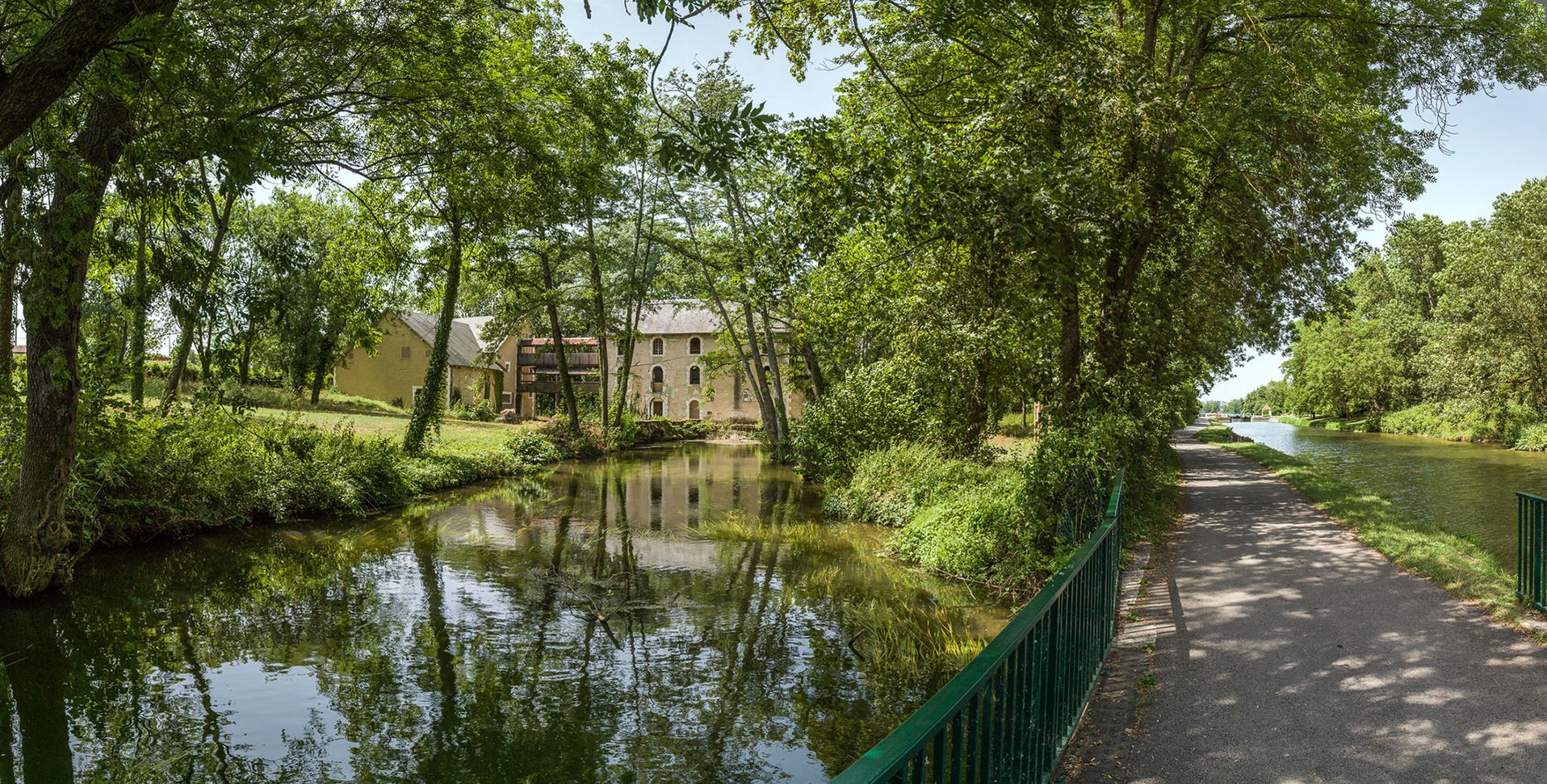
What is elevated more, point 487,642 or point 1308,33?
point 1308,33

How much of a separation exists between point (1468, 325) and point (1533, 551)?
38.9 m

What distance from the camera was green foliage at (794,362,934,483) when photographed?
56.5 feet

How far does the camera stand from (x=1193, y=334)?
18984 mm

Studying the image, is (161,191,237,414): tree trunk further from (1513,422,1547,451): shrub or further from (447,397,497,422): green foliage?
(1513,422,1547,451): shrub

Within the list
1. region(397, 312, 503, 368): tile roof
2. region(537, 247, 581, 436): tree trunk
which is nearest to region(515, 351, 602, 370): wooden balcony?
region(397, 312, 503, 368): tile roof

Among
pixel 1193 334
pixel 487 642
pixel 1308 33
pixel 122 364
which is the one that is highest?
pixel 1308 33

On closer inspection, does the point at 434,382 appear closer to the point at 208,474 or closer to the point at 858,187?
the point at 208,474

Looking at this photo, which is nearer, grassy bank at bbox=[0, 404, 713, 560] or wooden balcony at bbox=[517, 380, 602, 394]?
grassy bank at bbox=[0, 404, 713, 560]

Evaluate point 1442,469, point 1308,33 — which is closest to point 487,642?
point 1308,33

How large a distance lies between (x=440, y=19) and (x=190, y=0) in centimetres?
499

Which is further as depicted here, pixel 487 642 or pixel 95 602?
pixel 95 602

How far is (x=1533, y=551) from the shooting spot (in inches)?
267

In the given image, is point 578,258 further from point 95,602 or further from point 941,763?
point 941,763

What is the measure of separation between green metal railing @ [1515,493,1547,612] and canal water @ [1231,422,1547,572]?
3.66 meters
